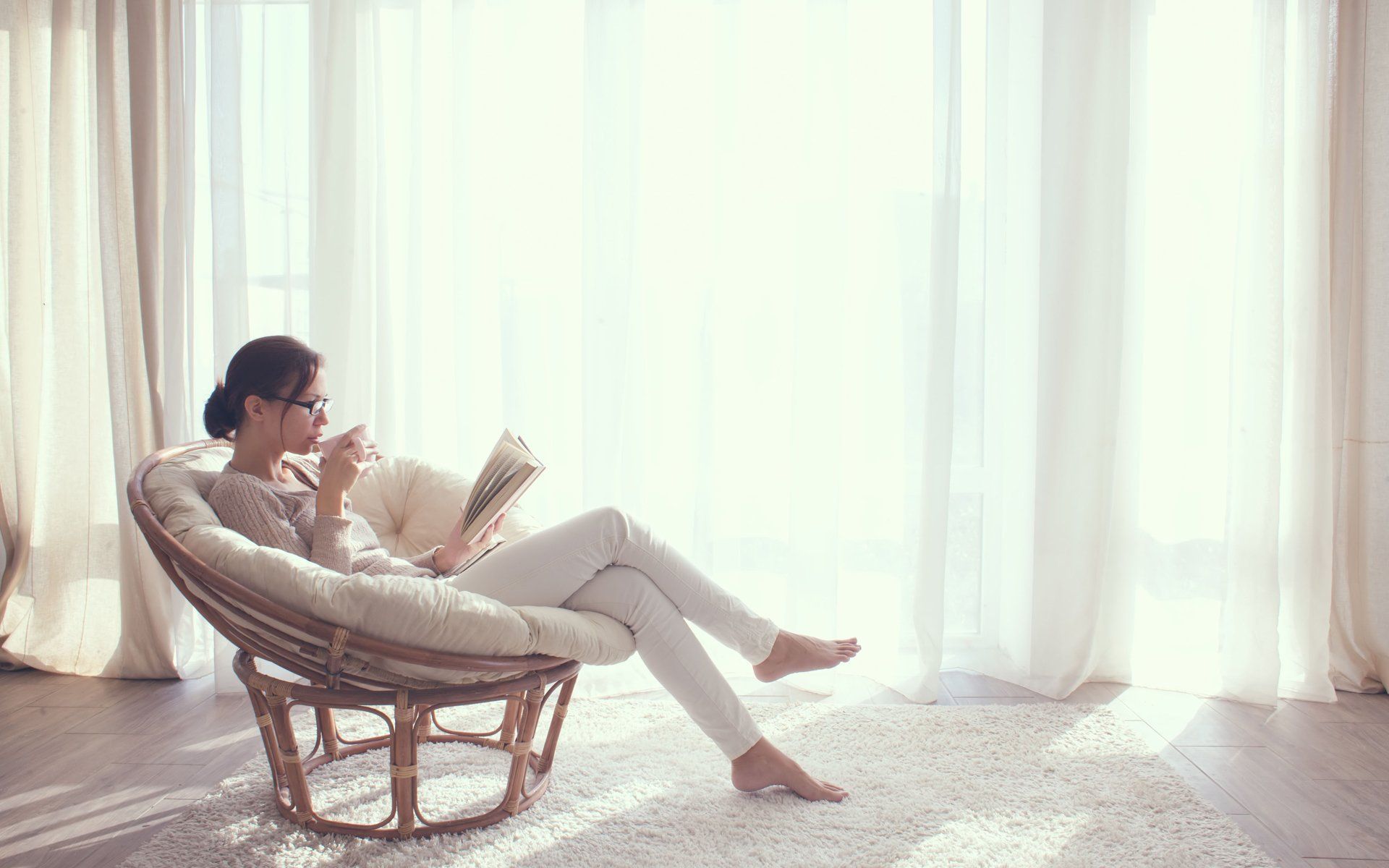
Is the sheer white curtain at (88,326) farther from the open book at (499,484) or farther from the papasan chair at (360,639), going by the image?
the open book at (499,484)

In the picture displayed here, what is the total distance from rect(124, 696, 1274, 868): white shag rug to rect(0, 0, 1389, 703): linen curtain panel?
388 millimetres

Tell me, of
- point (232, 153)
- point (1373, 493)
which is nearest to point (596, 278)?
point (232, 153)

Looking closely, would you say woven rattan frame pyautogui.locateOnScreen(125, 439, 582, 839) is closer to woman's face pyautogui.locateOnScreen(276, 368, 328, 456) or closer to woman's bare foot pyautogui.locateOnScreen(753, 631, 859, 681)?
woman's face pyautogui.locateOnScreen(276, 368, 328, 456)

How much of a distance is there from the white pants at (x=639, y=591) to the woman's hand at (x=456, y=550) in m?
0.08

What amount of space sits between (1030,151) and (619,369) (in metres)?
1.33

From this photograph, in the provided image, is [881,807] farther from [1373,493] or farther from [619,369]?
[1373,493]

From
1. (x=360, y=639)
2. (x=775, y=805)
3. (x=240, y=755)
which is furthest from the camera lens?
(x=240, y=755)

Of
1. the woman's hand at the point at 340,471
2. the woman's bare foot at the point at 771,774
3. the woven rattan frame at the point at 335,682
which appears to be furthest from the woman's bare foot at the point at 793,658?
the woman's hand at the point at 340,471

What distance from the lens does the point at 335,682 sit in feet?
5.46

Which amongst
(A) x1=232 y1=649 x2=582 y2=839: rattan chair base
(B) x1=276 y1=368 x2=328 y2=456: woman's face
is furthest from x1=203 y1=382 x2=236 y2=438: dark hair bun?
(A) x1=232 y1=649 x2=582 y2=839: rattan chair base

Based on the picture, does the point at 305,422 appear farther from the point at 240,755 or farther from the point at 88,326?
the point at 88,326

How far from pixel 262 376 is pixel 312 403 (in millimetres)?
104

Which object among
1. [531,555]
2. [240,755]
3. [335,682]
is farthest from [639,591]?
[240,755]

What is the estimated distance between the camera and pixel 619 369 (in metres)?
2.74
